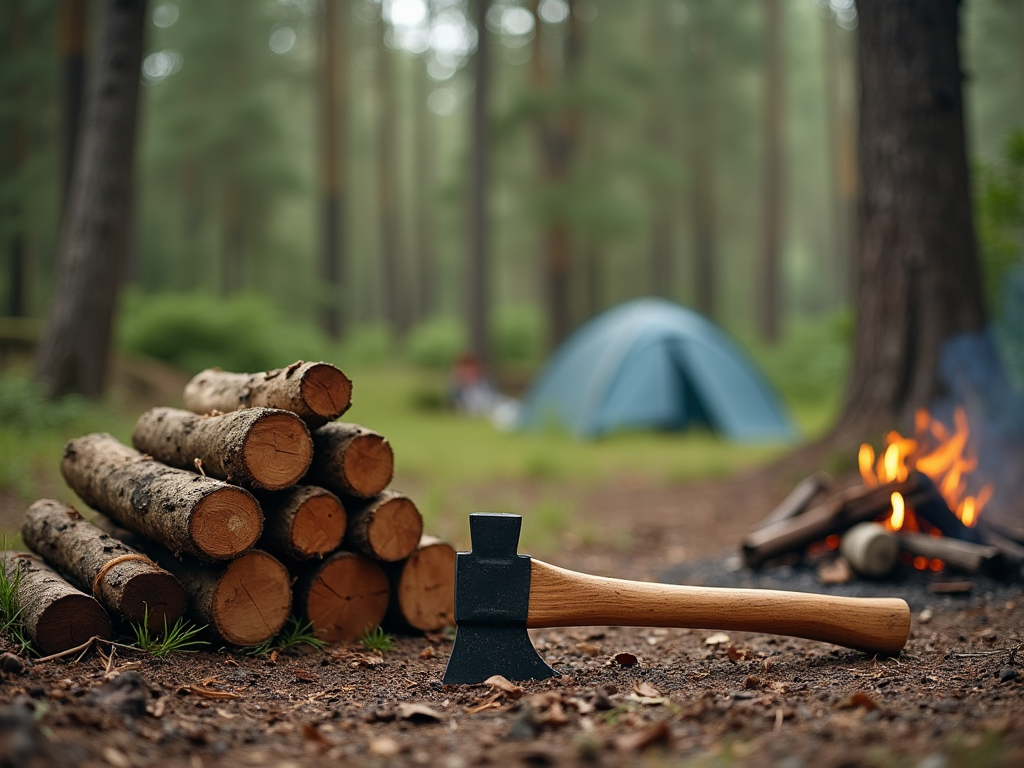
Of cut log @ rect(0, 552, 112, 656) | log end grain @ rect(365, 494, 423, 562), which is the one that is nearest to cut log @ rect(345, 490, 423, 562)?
log end grain @ rect(365, 494, 423, 562)

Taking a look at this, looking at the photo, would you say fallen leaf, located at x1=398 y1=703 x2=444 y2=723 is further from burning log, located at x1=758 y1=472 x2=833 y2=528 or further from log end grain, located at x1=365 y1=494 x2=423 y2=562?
burning log, located at x1=758 y1=472 x2=833 y2=528

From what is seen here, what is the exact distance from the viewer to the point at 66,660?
2.92m

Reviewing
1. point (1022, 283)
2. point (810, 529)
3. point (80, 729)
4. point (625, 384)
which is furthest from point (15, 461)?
point (1022, 283)

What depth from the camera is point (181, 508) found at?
310 cm

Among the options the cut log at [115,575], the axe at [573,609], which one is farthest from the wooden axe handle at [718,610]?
the cut log at [115,575]

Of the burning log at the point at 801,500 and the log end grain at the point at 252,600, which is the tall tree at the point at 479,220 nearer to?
the burning log at the point at 801,500

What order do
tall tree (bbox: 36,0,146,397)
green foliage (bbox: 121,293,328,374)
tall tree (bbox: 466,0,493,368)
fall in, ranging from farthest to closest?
tall tree (bbox: 466,0,493,368) < green foliage (bbox: 121,293,328,374) < tall tree (bbox: 36,0,146,397)

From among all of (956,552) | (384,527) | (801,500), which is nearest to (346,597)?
(384,527)

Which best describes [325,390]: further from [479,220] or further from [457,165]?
[457,165]

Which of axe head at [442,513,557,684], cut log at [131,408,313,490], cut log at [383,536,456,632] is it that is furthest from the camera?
cut log at [383,536,456,632]

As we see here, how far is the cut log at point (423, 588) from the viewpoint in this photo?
3654 mm

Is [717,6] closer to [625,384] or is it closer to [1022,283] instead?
[625,384]

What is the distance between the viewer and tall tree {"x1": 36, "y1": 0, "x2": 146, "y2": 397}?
9.45 meters

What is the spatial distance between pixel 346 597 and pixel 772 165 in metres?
21.5
